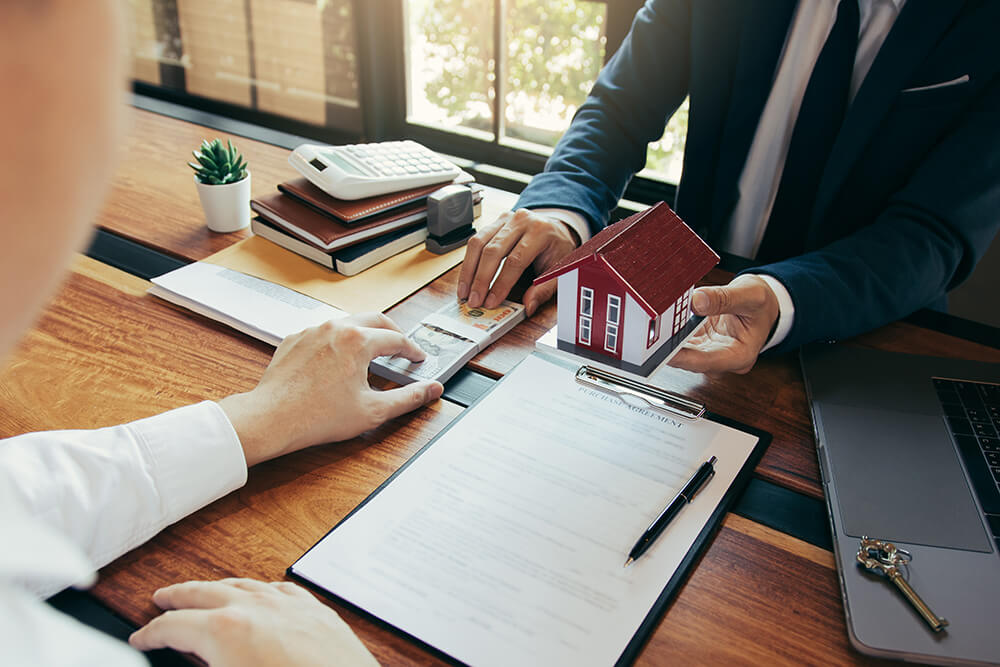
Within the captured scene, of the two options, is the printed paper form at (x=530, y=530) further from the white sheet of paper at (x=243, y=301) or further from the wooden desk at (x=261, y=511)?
the white sheet of paper at (x=243, y=301)

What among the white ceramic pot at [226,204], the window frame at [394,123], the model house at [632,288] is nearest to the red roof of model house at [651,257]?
the model house at [632,288]

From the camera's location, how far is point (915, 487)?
791 millimetres

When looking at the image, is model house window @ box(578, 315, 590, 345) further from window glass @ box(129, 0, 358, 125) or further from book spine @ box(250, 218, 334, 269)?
window glass @ box(129, 0, 358, 125)

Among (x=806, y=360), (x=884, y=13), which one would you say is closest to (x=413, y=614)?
(x=806, y=360)

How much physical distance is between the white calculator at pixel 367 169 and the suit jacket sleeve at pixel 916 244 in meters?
0.63

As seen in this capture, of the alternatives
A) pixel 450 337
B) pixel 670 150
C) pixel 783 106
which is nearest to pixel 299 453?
pixel 450 337

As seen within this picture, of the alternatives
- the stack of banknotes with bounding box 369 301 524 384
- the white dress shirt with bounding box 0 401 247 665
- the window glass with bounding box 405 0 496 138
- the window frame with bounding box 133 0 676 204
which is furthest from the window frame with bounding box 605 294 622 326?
the window glass with bounding box 405 0 496 138

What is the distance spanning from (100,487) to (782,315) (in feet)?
2.76

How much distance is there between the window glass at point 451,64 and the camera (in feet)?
6.57

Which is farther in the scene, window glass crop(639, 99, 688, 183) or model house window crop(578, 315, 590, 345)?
window glass crop(639, 99, 688, 183)

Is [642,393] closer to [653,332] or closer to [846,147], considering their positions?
[653,332]

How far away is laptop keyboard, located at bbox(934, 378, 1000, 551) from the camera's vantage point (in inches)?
30.9

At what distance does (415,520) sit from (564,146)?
912 mm

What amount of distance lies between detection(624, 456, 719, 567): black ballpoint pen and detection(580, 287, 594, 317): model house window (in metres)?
0.23
